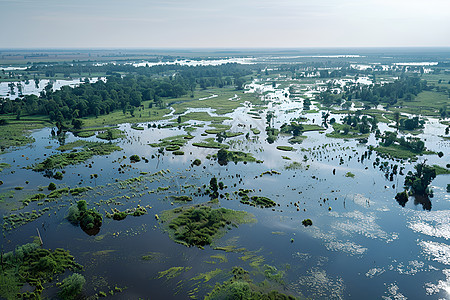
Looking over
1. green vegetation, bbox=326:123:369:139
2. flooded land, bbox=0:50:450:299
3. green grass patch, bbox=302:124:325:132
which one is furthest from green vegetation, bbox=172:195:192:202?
green grass patch, bbox=302:124:325:132

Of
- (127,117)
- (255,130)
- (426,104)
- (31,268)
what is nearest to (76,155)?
(31,268)

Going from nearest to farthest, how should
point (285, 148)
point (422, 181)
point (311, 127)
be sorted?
point (422, 181) → point (285, 148) → point (311, 127)

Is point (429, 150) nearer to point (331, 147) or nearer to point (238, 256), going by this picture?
point (331, 147)

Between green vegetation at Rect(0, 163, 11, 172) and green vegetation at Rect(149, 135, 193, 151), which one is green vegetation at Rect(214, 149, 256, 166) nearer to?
green vegetation at Rect(149, 135, 193, 151)

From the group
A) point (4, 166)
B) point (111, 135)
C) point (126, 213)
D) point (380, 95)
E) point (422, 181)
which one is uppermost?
point (380, 95)

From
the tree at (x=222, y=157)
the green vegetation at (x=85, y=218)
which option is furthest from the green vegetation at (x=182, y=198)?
the tree at (x=222, y=157)

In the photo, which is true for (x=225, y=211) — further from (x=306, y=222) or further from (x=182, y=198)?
(x=306, y=222)
